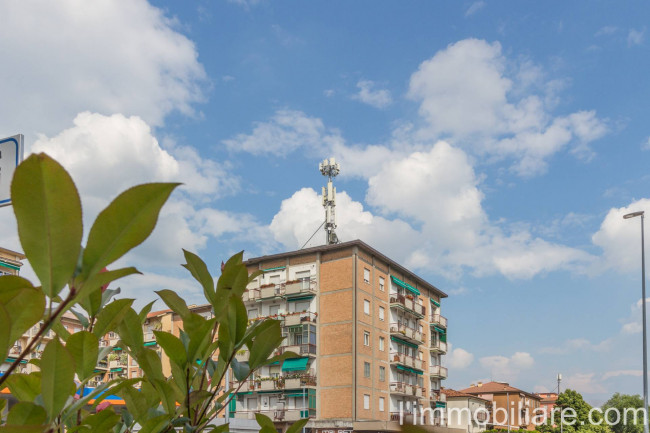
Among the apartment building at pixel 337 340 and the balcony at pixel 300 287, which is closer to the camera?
the apartment building at pixel 337 340

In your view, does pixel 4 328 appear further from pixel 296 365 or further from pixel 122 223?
pixel 296 365

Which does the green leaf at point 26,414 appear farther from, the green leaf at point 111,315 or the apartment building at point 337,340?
the apartment building at point 337,340

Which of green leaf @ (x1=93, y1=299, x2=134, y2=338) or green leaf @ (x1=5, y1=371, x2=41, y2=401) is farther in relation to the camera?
green leaf @ (x1=93, y1=299, x2=134, y2=338)

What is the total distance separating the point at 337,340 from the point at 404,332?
20.2 feet

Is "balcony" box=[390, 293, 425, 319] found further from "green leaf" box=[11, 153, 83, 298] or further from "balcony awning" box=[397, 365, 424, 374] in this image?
"green leaf" box=[11, 153, 83, 298]

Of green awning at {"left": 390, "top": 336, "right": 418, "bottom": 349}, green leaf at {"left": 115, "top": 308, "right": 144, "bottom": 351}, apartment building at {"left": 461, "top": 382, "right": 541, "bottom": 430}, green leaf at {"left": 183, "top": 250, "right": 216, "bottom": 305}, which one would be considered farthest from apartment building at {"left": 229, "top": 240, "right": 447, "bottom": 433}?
green leaf at {"left": 183, "top": 250, "right": 216, "bottom": 305}

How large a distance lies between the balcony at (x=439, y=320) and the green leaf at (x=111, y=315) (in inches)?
1971

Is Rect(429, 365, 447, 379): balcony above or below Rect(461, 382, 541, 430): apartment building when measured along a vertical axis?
above

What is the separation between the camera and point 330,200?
46.3 m

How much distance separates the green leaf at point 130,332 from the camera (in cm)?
134

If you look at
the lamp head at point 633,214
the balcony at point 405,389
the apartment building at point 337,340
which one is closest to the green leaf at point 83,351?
the lamp head at point 633,214

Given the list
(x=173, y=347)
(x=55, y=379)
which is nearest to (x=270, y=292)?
(x=173, y=347)

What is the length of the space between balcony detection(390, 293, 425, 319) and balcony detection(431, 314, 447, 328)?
2.74 meters

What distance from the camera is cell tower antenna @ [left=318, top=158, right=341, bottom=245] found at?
45.1 meters
